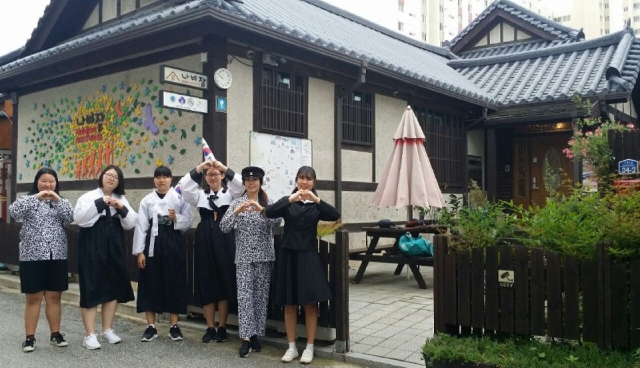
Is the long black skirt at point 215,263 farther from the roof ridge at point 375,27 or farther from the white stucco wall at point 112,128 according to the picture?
the roof ridge at point 375,27

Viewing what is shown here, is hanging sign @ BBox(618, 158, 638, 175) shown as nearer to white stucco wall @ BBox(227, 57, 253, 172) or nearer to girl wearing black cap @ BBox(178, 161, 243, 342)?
girl wearing black cap @ BBox(178, 161, 243, 342)

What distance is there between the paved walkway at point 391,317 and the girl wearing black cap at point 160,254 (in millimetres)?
1873

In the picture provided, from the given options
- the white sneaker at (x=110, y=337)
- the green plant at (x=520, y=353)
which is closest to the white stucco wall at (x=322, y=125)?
the white sneaker at (x=110, y=337)

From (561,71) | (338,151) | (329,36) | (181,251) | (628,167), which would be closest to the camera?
(181,251)

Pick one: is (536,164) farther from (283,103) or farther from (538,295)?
(538,295)

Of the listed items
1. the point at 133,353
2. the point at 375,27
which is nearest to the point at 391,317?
the point at 133,353

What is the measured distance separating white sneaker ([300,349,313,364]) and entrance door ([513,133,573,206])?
10.4 metres

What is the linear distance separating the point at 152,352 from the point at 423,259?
156 inches

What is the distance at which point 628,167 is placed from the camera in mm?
6848

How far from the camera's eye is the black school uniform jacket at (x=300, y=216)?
5.13 m

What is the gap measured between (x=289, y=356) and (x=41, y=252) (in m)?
2.58

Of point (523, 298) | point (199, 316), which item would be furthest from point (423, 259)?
point (523, 298)

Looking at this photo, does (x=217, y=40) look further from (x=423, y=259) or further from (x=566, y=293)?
(x=566, y=293)

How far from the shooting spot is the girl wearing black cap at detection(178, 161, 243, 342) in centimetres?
577
